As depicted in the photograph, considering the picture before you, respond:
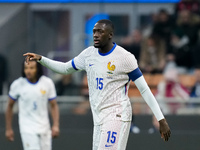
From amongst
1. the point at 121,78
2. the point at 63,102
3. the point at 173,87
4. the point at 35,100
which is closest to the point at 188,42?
the point at 173,87

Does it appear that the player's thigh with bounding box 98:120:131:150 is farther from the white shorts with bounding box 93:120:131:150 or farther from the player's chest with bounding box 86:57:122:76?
the player's chest with bounding box 86:57:122:76

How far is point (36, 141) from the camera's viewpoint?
335 inches

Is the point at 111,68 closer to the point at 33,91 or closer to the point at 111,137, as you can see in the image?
the point at 111,137

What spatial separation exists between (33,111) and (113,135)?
112 inches

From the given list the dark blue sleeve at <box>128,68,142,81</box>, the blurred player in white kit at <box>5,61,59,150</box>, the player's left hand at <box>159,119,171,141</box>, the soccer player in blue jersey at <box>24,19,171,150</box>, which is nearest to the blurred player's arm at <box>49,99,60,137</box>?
the blurred player in white kit at <box>5,61,59,150</box>

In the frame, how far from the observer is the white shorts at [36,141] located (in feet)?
27.8

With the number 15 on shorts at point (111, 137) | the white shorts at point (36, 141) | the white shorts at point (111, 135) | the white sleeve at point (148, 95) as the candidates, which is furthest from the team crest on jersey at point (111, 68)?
the white shorts at point (36, 141)

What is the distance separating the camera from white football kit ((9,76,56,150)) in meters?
8.53

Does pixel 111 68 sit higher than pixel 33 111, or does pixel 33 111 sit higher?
pixel 111 68

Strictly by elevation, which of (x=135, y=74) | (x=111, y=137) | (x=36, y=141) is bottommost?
(x=36, y=141)

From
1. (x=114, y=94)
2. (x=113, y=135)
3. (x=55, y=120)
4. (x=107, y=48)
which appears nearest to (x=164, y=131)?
(x=113, y=135)

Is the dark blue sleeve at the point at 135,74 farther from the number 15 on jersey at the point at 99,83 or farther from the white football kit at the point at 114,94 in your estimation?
the number 15 on jersey at the point at 99,83

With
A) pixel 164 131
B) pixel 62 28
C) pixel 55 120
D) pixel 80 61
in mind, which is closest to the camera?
pixel 164 131

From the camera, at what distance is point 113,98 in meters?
6.08
